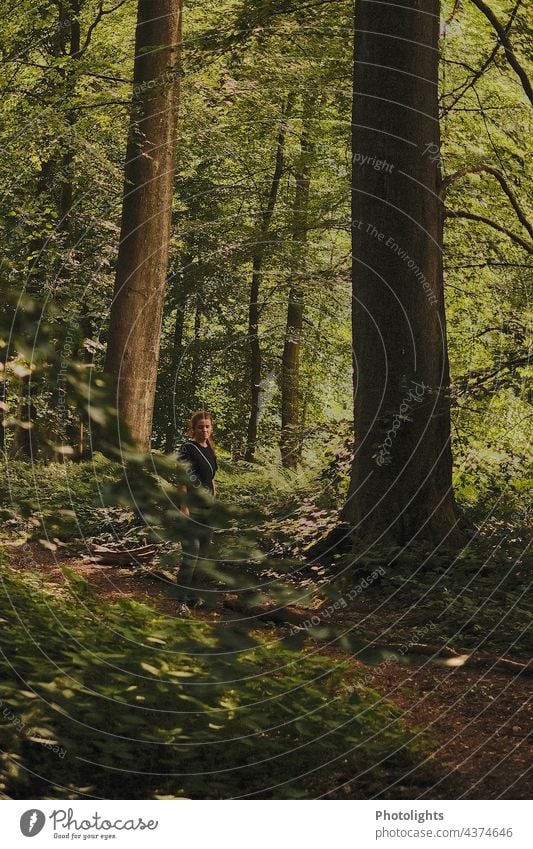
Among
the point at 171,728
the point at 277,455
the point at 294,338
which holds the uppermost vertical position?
the point at 294,338

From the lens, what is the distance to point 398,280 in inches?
392

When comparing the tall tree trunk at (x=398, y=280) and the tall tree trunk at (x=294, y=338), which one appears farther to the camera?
the tall tree trunk at (x=294, y=338)

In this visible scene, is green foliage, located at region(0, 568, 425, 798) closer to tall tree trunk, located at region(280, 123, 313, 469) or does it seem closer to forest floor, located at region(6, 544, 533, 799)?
forest floor, located at region(6, 544, 533, 799)

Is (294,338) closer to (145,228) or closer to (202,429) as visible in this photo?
(145,228)

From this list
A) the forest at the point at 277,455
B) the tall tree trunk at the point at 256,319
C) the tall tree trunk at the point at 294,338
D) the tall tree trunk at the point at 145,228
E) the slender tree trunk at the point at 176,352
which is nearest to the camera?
the forest at the point at 277,455

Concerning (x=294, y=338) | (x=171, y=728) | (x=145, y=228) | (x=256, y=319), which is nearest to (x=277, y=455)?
(x=294, y=338)

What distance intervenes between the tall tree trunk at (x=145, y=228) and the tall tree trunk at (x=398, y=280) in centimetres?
426

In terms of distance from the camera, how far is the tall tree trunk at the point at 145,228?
13531mm

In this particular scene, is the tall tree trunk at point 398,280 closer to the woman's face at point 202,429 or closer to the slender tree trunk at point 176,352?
the woman's face at point 202,429

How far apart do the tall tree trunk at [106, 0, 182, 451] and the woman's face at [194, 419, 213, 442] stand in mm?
3663

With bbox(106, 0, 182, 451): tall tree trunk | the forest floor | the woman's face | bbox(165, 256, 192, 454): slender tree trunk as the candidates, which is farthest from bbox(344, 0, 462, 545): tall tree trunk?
bbox(165, 256, 192, 454): slender tree trunk

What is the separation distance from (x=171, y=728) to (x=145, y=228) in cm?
901

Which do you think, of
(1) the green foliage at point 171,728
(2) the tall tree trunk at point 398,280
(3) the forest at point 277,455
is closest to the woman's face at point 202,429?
(3) the forest at point 277,455
